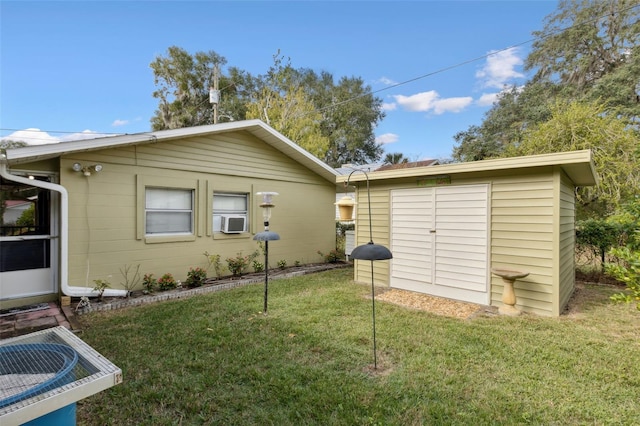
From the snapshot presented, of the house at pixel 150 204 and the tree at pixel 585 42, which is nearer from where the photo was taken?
the house at pixel 150 204

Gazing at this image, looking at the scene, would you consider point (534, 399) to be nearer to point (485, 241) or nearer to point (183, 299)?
point (485, 241)

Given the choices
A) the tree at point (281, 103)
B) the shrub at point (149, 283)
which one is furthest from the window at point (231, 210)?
the tree at point (281, 103)

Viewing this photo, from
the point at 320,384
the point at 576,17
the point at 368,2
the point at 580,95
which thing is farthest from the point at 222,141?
the point at 576,17

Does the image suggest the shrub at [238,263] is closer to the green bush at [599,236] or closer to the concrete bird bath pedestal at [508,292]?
the concrete bird bath pedestal at [508,292]

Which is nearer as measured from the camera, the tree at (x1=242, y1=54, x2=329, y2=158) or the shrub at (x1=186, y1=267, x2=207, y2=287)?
the shrub at (x1=186, y1=267, x2=207, y2=287)

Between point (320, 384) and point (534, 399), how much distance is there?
1.73 meters

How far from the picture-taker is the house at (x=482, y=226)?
449 centimetres

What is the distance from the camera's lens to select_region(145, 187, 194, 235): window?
6109mm

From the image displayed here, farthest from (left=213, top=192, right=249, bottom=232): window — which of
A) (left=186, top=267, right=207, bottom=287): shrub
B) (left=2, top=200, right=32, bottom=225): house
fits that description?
(left=2, top=200, right=32, bottom=225): house

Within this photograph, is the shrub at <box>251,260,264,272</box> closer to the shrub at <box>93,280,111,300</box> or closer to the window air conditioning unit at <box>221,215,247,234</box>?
the window air conditioning unit at <box>221,215,247,234</box>

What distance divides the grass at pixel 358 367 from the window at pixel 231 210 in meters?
2.57

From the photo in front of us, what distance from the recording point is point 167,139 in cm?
588

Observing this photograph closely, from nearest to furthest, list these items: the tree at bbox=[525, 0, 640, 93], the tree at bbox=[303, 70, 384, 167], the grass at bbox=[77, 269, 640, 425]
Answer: the grass at bbox=[77, 269, 640, 425], the tree at bbox=[525, 0, 640, 93], the tree at bbox=[303, 70, 384, 167]

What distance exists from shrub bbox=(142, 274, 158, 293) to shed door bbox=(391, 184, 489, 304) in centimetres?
453
